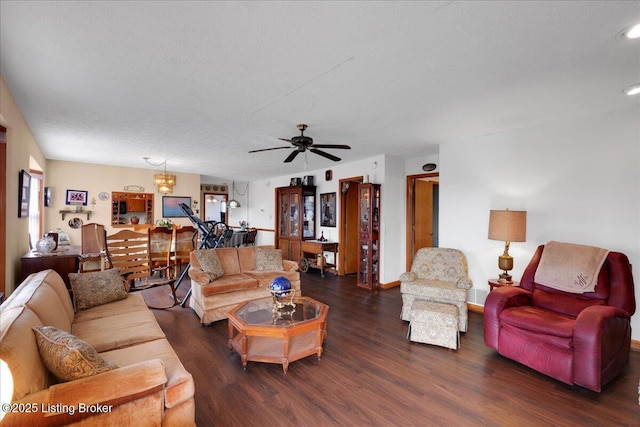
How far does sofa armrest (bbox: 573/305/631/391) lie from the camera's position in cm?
214

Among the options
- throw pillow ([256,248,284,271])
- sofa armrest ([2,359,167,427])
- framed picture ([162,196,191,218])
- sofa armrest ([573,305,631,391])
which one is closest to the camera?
sofa armrest ([2,359,167,427])

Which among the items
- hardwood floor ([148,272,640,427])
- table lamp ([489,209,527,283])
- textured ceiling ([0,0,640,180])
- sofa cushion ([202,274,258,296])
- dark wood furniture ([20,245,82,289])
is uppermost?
textured ceiling ([0,0,640,180])

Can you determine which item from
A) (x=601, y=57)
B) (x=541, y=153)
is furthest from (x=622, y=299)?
(x=601, y=57)

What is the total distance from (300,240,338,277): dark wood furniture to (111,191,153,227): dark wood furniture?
4.10 m

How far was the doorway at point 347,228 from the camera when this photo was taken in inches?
245

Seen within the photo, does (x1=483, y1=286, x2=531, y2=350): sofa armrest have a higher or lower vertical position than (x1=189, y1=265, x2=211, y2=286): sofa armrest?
lower

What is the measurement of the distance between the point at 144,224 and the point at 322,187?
4.62 meters

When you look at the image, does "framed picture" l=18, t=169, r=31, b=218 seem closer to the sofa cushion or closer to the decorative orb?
the sofa cushion

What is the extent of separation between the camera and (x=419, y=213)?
565cm

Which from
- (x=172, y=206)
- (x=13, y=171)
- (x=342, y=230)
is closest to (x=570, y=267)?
(x=342, y=230)

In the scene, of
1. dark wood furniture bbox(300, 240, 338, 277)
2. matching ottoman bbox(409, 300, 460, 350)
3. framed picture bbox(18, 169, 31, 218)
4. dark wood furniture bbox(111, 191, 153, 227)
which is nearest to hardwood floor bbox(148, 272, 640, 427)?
matching ottoman bbox(409, 300, 460, 350)

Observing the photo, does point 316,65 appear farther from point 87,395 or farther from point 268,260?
point 268,260

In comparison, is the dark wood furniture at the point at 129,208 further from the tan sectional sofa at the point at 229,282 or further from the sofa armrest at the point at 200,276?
the sofa armrest at the point at 200,276

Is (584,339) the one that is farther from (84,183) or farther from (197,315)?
(84,183)
